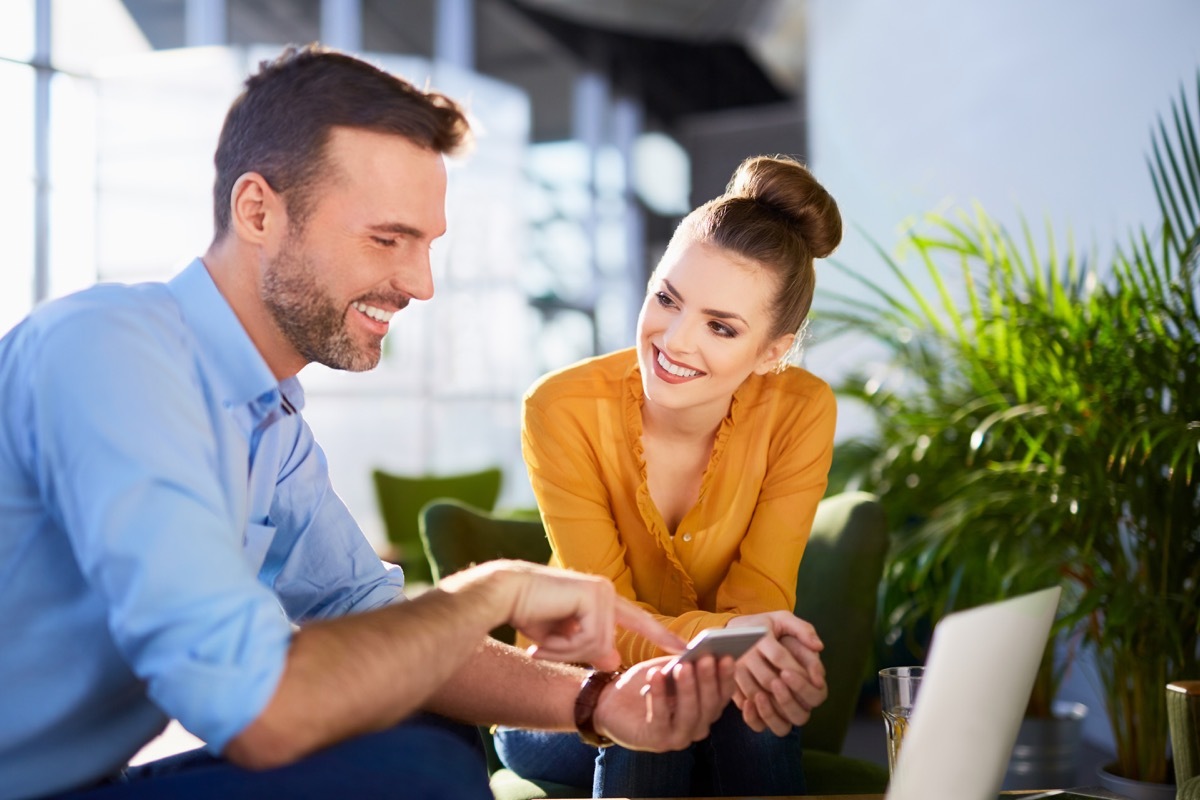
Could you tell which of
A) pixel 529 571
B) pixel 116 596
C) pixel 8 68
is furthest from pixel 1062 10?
pixel 8 68

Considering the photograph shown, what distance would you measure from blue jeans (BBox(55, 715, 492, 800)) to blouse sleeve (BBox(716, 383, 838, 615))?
94 cm

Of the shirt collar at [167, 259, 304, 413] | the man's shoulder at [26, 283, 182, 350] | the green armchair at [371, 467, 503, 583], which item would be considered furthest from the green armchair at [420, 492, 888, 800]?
the green armchair at [371, 467, 503, 583]

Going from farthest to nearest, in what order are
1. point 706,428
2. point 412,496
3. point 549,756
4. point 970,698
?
point 412,496 → point 706,428 → point 549,756 → point 970,698

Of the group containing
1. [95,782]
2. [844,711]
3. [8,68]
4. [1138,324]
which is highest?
[8,68]

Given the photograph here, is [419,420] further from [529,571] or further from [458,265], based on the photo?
[529,571]

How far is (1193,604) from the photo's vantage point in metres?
2.35

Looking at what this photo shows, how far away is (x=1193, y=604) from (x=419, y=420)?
5.43 m

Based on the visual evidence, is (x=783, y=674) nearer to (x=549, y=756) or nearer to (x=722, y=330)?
(x=549, y=756)

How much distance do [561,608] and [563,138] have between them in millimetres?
7733

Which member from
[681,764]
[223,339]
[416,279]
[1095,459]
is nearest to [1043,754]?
[1095,459]

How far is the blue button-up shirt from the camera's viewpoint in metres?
0.89

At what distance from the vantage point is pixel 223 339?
4.01ft

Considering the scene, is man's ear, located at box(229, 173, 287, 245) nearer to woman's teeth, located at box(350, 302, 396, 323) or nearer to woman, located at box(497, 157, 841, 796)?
woman's teeth, located at box(350, 302, 396, 323)

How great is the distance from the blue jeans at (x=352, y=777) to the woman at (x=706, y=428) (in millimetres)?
857
